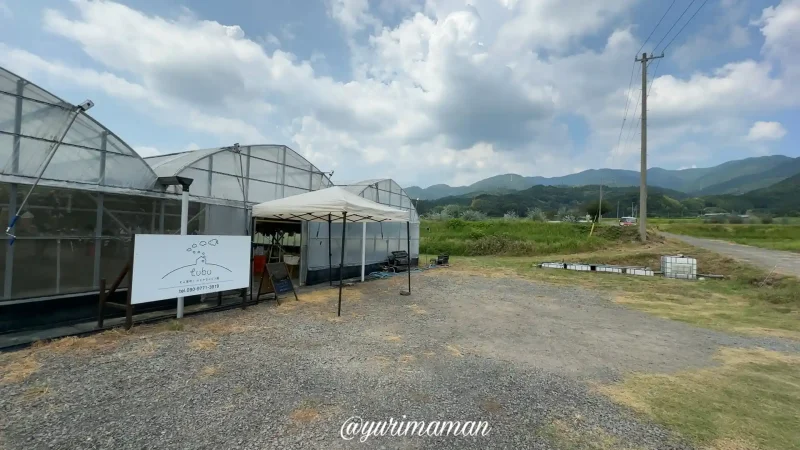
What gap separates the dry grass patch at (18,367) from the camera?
4.20 m

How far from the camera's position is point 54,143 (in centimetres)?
610

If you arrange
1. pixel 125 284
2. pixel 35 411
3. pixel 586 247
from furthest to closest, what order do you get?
pixel 586 247
pixel 125 284
pixel 35 411

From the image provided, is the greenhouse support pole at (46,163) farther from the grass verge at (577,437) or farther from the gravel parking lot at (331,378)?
the grass verge at (577,437)

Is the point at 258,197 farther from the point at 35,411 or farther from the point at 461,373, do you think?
the point at 461,373

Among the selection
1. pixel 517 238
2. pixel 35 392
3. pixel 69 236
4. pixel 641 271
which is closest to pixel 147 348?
pixel 35 392

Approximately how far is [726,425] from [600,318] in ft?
16.4

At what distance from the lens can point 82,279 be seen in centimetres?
666

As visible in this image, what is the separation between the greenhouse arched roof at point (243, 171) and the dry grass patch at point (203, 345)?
4.12 meters

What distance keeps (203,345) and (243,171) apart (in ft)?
18.4

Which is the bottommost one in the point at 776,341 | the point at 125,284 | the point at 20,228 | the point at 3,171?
the point at 776,341

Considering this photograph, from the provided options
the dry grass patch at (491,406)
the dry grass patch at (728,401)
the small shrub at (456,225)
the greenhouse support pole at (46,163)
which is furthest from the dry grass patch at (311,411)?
the small shrub at (456,225)

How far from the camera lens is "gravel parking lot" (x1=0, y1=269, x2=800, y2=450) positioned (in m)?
3.33

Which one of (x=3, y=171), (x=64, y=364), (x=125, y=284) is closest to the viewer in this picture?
(x=64, y=364)

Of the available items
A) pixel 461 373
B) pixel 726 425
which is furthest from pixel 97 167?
pixel 726 425
